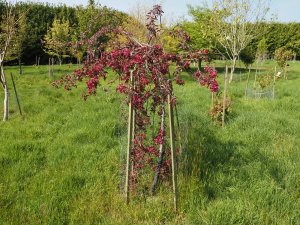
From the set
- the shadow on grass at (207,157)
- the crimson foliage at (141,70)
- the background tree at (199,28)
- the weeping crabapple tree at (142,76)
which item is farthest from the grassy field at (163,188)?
the background tree at (199,28)

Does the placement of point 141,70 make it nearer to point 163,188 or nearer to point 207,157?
point 163,188

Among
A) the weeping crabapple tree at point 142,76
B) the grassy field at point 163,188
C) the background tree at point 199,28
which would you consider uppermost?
the background tree at point 199,28

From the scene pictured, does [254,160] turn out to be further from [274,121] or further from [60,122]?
[60,122]

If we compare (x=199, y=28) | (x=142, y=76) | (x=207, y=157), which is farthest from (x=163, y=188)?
(x=199, y=28)

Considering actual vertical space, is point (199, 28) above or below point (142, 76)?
above

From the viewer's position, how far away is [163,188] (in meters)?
4.72

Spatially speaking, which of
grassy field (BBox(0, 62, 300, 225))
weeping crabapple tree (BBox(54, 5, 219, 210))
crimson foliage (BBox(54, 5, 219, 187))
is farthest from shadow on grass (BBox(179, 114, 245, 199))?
crimson foliage (BBox(54, 5, 219, 187))

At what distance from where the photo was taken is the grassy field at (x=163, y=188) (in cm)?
406

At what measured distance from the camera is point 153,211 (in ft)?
13.5

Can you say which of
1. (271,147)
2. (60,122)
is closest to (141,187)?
(271,147)

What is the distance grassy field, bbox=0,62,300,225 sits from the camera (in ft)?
13.3

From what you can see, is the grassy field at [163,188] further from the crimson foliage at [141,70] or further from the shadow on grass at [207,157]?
the crimson foliage at [141,70]

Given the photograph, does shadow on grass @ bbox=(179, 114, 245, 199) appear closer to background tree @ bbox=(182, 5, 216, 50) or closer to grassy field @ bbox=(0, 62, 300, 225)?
grassy field @ bbox=(0, 62, 300, 225)

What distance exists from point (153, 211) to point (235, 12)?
1885 cm
